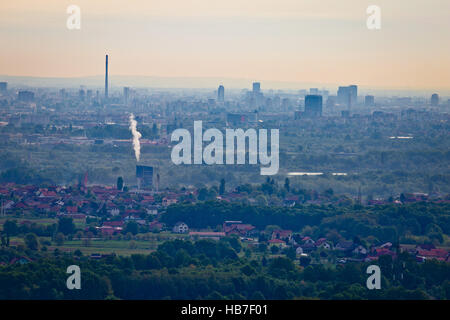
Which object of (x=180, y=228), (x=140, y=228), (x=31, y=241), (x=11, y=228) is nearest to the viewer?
(x=31, y=241)

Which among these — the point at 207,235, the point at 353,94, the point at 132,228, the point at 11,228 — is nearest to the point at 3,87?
the point at 353,94

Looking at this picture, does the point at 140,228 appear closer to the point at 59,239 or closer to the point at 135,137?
the point at 59,239

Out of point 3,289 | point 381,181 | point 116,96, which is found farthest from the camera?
point 116,96

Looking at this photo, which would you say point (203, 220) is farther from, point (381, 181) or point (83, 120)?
point (83, 120)

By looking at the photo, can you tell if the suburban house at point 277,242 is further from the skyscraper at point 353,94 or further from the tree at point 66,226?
the skyscraper at point 353,94

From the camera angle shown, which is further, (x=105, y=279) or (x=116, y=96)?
(x=116, y=96)
